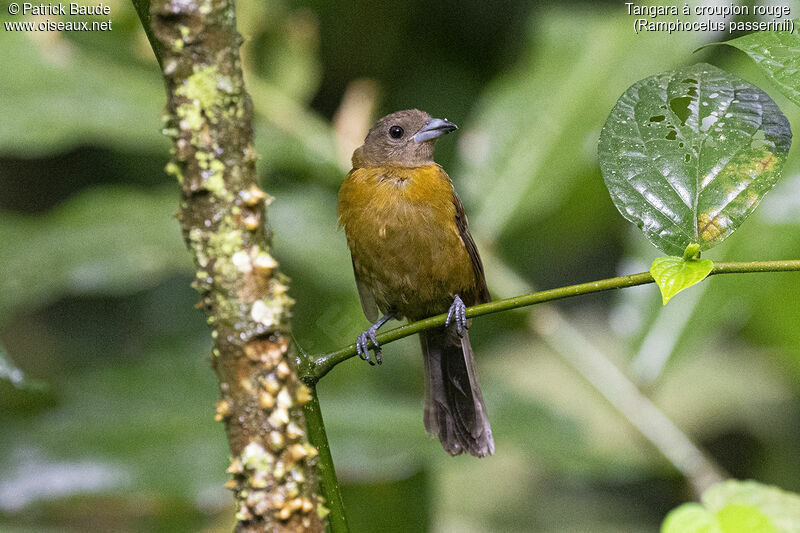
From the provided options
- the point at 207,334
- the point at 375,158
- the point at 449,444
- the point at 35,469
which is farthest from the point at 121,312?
the point at 449,444

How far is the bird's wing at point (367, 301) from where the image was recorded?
9.23ft

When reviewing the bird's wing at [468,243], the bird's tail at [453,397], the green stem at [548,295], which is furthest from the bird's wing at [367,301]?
the green stem at [548,295]

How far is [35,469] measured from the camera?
255 centimetres

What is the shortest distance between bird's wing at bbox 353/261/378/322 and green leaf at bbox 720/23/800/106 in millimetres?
1708

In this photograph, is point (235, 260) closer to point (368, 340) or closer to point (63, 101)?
point (368, 340)

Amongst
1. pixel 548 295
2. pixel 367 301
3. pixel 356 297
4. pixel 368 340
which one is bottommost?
pixel 548 295

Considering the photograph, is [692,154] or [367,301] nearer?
[692,154]

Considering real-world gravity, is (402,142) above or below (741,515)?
above

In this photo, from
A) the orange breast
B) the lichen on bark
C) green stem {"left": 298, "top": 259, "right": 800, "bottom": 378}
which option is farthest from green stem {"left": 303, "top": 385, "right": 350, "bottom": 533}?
the orange breast

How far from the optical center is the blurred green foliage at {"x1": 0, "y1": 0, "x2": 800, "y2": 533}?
2.71 metres

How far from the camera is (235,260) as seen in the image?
39.9 inches

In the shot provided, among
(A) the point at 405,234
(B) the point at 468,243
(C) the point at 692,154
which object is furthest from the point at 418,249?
(C) the point at 692,154

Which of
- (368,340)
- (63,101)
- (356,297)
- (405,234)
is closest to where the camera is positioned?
(368,340)

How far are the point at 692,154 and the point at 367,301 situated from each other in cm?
165
